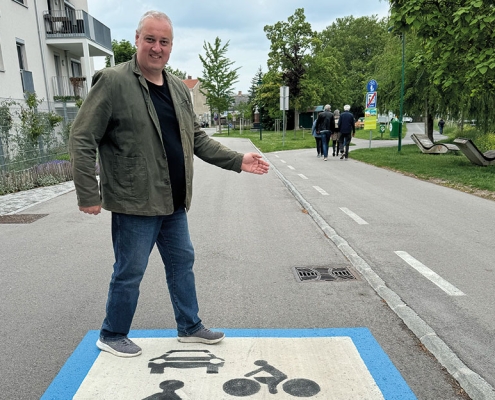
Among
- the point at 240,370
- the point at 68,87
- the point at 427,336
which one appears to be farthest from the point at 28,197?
the point at 68,87

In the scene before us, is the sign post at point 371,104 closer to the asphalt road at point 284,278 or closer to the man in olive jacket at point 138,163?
the asphalt road at point 284,278

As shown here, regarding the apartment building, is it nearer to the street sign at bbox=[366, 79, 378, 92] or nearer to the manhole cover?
the manhole cover

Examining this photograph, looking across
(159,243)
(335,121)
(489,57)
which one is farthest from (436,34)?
(159,243)

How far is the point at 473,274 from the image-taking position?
14.5 ft

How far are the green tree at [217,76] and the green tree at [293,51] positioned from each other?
5.63m

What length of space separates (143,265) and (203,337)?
0.73m

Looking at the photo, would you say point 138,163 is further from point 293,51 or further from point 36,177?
point 293,51

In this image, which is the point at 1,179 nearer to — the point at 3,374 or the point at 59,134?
the point at 59,134

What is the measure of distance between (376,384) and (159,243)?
1656mm

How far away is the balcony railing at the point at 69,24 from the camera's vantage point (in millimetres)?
20438

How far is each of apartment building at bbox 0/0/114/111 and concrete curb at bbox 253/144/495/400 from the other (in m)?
14.5

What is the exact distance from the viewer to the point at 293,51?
4731cm

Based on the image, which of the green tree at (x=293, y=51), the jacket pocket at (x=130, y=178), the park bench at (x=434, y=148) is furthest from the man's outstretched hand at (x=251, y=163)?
the green tree at (x=293, y=51)

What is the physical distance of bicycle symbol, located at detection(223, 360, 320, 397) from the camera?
250 cm
